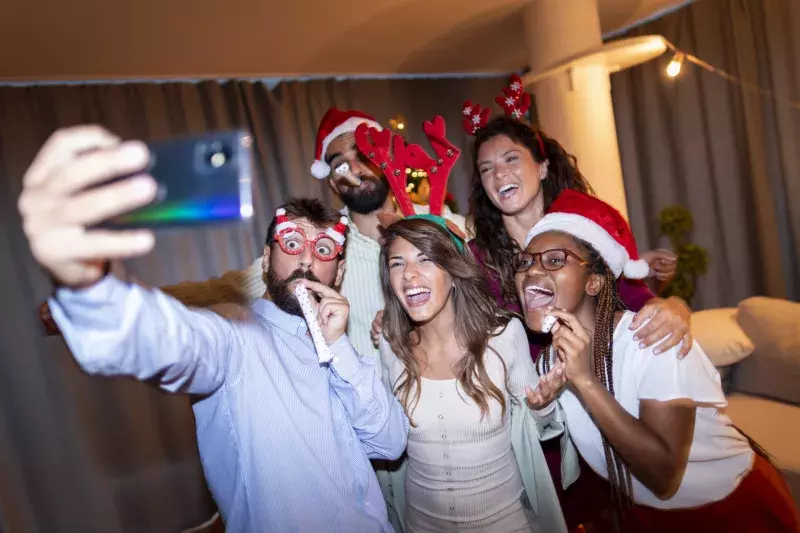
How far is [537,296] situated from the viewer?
5.61 feet

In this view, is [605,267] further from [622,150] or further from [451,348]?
[622,150]

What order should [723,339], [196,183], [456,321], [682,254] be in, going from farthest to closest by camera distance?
[682,254], [723,339], [456,321], [196,183]

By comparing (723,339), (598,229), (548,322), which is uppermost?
(598,229)

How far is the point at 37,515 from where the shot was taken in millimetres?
3658

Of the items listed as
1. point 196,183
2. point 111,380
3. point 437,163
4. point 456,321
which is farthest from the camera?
point 111,380

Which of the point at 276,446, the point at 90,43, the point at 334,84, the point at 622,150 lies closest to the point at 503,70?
the point at 622,150

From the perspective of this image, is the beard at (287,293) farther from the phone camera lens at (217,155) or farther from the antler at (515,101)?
the antler at (515,101)

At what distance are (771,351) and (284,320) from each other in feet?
9.47

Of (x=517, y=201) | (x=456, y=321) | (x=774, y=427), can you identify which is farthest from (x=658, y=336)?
(x=774, y=427)

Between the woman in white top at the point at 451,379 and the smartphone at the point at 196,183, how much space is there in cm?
77

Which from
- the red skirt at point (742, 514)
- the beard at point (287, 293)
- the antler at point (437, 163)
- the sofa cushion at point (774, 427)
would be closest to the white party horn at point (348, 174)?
the antler at point (437, 163)

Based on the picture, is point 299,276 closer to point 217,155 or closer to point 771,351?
point 217,155

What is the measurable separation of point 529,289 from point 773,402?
2281 millimetres

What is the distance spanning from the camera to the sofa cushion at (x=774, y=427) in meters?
2.44
